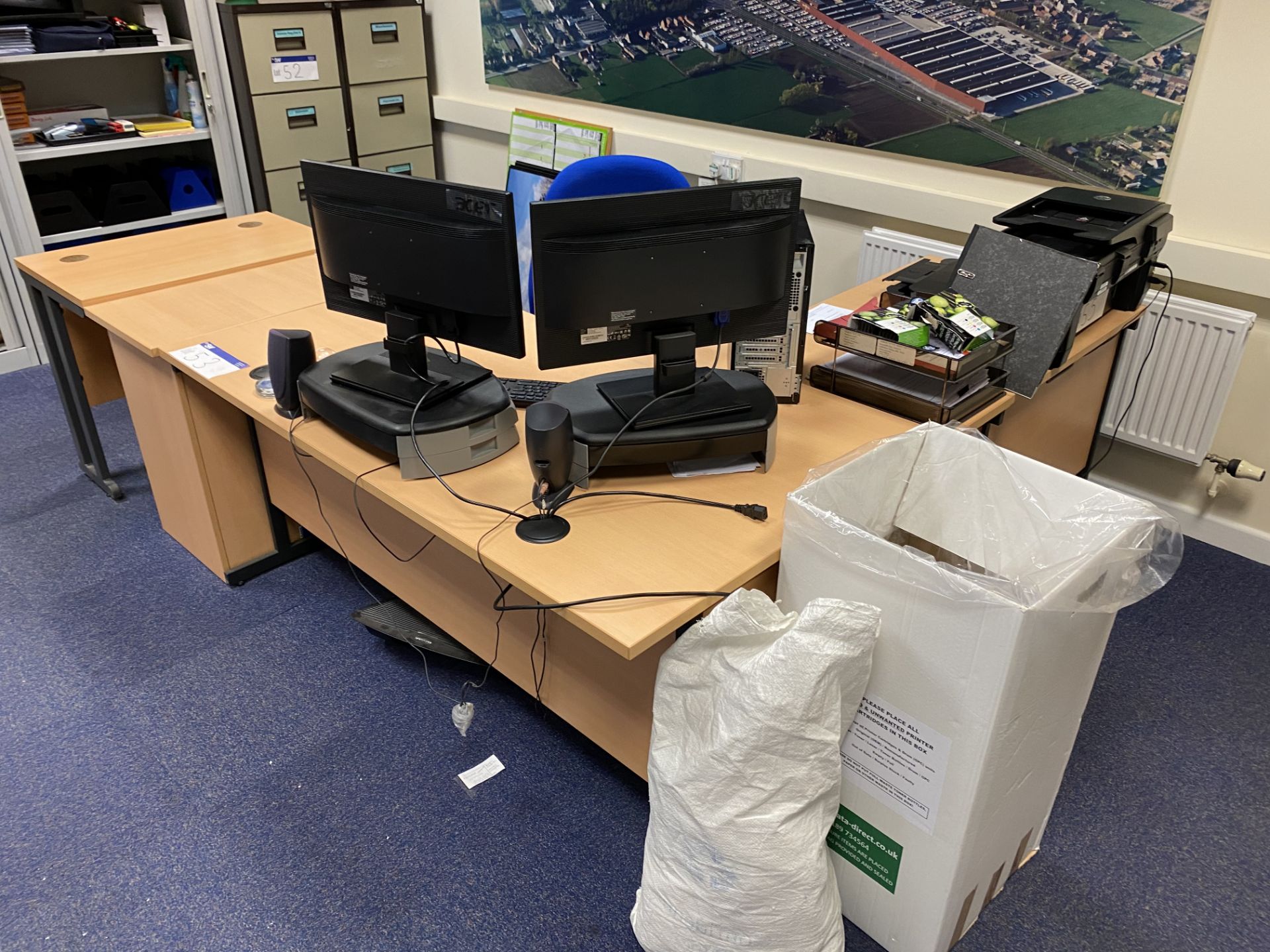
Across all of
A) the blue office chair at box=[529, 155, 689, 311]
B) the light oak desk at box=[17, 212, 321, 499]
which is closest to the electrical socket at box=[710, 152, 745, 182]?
the blue office chair at box=[529, 155, 689, 311]

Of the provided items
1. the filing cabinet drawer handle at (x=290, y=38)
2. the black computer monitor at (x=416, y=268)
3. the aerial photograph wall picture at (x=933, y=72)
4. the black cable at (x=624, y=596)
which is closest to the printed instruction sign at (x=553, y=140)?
the aerial photograph wall picture at (x=933, y=72)

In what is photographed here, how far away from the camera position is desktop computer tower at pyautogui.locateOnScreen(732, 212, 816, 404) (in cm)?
182

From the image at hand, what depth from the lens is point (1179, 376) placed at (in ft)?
8.51

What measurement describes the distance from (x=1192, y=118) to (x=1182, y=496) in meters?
1.11

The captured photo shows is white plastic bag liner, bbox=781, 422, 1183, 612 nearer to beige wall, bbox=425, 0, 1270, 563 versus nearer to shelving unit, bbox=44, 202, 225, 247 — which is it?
beige wall, bbox=425, 0, 1270, 563

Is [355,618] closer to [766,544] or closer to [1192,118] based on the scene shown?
[766,544]

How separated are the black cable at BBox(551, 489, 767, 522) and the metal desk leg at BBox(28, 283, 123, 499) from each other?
6.31 feet

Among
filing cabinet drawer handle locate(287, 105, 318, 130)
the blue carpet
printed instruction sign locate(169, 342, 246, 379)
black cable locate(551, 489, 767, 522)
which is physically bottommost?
the blue carpet

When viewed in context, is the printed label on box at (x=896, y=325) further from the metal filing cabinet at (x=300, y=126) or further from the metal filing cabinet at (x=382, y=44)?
the metal filing cabinet at (x=382, y=44)

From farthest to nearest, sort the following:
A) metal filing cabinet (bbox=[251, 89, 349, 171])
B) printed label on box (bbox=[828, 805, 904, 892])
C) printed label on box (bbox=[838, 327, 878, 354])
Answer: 1. metal filing cabinet (bbox=[251, 89, 349, 171])
2. printed label on box (bbox=[838, 327, 878, 354])
3. printed label on box (bbox=[828, 805, 904, 892])

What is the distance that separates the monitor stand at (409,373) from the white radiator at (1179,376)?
1937 mm

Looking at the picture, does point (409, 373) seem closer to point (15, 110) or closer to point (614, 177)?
point (614, 177)

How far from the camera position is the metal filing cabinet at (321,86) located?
148 inches

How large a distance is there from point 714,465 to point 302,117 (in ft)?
10.4
